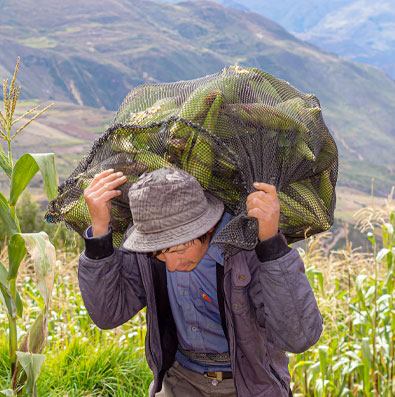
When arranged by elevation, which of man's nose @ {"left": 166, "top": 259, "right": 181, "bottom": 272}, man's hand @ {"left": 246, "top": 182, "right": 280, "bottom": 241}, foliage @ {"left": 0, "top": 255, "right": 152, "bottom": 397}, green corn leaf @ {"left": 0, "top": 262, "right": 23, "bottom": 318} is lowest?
foliage @ {"left": 0, "top": 255, "right": 152, "bottom": 397}

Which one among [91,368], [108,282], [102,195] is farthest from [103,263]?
[91,368]

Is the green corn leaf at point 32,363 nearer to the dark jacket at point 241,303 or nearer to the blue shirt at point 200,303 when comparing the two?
the dark jacket at point 241,303

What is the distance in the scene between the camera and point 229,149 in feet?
5.38

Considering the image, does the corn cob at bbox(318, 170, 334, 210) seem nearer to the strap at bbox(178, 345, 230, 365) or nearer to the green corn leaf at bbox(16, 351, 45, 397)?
the strap at bbox(178, 345, 230, 365)

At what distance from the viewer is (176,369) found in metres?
2.05

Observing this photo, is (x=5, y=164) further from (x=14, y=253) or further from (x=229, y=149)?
(x=229, y=149)

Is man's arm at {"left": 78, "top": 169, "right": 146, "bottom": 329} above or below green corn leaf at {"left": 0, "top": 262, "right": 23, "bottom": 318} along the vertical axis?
above

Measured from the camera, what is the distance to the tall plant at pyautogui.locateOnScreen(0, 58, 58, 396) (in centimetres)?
189

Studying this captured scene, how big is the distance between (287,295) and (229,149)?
52 cm

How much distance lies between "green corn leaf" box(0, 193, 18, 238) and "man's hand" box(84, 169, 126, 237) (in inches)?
20.7

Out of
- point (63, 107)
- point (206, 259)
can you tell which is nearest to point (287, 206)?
point (206, 259)

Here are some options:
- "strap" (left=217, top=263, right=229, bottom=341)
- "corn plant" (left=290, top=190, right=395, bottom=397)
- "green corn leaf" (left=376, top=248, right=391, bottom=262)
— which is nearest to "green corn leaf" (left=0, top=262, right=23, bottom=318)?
"strap" (left=217, top=263, right=229, bottom=341)

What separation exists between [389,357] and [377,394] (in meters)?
0.27

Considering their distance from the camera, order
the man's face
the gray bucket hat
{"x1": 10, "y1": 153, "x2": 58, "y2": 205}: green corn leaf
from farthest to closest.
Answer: {"x1": 10, "y1": 153, "x2": 58, "y2": 205}: green corn leaf < the man's face < the gray bucket hat
